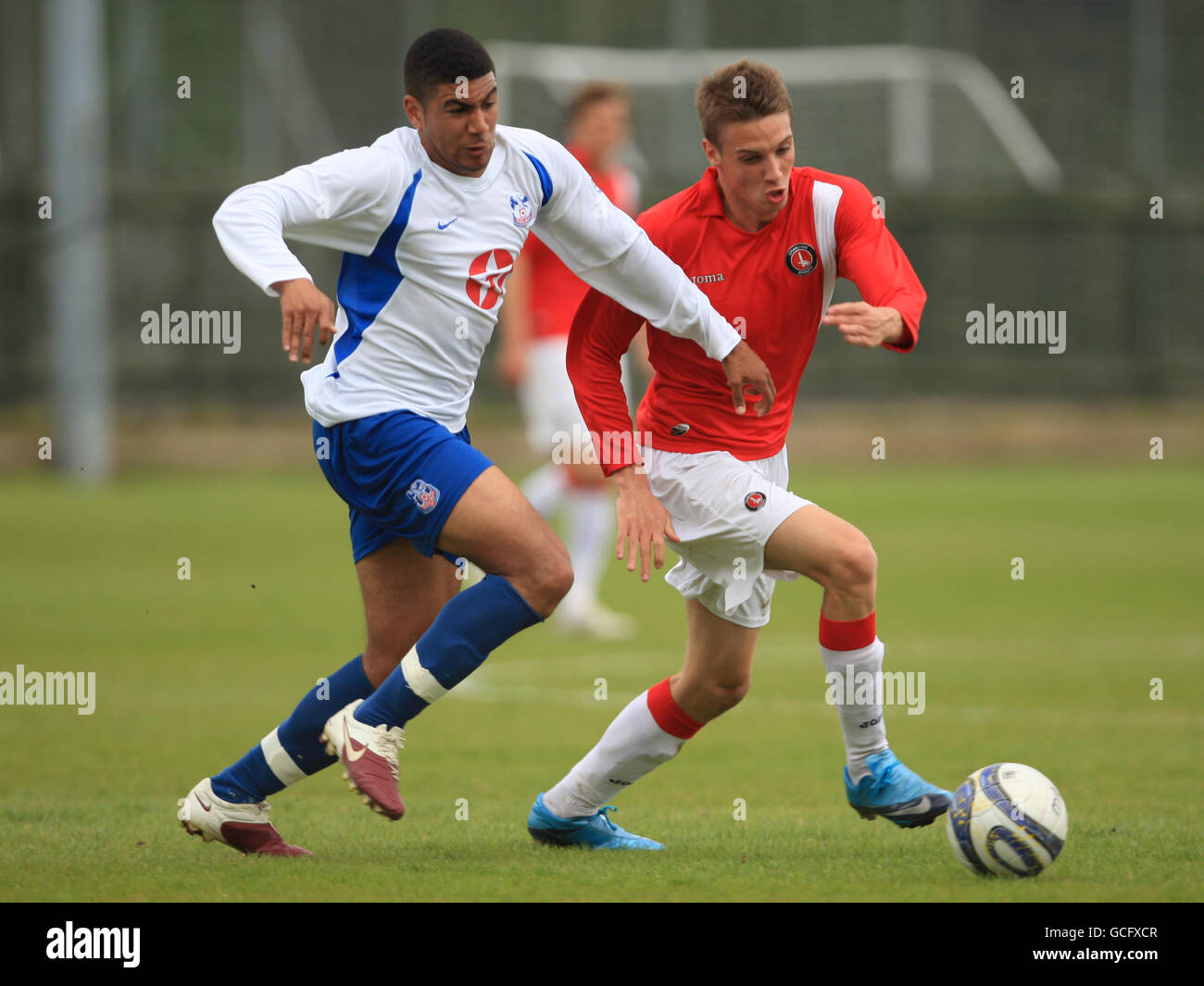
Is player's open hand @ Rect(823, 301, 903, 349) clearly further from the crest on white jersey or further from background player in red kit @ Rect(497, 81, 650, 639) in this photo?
background player in red kit @ Rect(497, 81, 650, 639)

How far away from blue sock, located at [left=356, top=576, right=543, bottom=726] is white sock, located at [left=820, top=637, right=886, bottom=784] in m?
0.96

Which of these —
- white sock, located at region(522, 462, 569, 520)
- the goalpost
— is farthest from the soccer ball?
the goalpost

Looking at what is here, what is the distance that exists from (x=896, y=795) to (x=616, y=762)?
837 millimetres

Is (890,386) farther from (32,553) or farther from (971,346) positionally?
Answer: (32,553)

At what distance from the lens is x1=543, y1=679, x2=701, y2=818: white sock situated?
5039mm

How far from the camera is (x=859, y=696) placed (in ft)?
16.0

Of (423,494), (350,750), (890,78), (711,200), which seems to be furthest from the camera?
(890,78)

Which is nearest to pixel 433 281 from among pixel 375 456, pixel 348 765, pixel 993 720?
pixel 375 456

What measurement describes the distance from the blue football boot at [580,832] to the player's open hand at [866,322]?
165 centimetres

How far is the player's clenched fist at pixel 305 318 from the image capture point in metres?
4.07

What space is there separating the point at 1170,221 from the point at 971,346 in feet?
10.1

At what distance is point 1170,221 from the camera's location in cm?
2164
